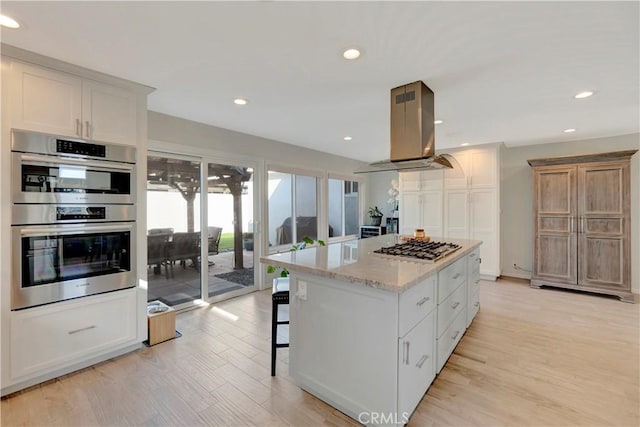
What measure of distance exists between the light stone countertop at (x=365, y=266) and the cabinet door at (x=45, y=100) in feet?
5.99

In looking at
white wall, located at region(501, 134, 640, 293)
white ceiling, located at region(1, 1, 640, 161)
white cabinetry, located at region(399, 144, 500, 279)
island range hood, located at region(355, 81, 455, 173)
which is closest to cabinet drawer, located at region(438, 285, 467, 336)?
island range hood, located at region(355, 81, 455, 173)

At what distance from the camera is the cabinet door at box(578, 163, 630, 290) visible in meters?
3.77

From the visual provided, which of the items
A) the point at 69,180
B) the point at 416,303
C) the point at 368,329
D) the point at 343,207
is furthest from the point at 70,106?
the point at 343,207

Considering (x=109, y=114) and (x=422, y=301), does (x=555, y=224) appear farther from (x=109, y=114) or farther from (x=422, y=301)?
(x=109, y=114)

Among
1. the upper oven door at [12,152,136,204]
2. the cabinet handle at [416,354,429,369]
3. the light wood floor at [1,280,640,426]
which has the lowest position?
the light wood floor at [1,280,640,426]

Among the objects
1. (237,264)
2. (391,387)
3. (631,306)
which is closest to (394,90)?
(391,387)

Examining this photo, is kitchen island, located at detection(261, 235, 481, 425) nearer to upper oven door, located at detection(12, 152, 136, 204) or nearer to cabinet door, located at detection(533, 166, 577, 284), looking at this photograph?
upper oven door, located at detection(12, 152, 136, 204)

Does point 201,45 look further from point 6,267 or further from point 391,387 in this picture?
point 391,387

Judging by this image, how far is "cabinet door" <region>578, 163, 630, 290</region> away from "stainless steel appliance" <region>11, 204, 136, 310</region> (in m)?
5.62

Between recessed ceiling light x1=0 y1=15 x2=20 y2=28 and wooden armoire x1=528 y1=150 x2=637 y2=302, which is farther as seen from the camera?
wooden armoire x1=528 y1=150 x2=637 y2=302

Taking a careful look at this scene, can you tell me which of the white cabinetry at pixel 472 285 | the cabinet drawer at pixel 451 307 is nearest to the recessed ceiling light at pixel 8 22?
the cabinet drawer at pixel 451 307

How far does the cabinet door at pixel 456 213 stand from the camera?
4938 millimetres

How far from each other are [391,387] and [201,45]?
7.83ft

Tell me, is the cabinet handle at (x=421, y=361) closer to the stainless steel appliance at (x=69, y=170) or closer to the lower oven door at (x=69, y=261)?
the lower oven door at (x=69, y=261)
